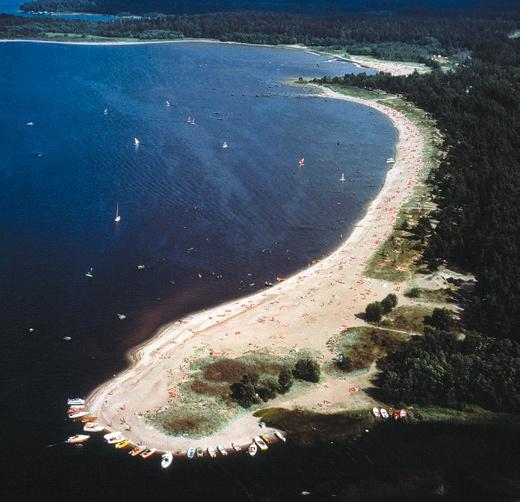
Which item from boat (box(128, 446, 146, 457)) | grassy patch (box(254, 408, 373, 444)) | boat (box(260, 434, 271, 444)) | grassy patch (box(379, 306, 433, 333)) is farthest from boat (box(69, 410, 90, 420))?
grassy patch (box(379, 306, 433, 333))

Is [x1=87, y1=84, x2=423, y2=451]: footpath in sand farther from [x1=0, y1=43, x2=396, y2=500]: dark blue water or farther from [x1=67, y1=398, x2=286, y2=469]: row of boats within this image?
[x1=0, y1=43, x2=396, y2=500]: dark blue water

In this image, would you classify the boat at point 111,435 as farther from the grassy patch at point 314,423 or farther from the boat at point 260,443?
the grassy patch at point 314,423

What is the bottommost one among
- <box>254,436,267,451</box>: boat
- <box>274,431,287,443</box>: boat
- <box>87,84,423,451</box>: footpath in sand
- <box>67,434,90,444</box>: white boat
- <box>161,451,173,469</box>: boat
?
<box>161,451,173,469</box>: boat

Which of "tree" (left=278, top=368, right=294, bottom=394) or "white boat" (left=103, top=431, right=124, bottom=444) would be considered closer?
"white boat" (left=103, top=431, right=124, bottom=444)

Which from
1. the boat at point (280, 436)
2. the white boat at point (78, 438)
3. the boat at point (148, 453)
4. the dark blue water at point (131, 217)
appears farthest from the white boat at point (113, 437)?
the boat at point (280, 436)

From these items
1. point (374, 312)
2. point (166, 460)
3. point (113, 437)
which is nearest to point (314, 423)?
point (166, 460)

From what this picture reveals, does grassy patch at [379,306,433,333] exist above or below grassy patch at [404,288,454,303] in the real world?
below
